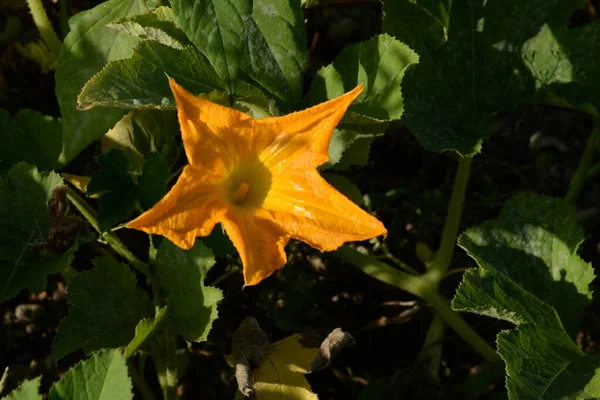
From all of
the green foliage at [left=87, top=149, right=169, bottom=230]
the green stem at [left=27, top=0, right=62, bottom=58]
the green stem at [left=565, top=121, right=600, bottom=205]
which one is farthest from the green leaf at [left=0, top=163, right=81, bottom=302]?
the green stem at [left=565, top=121, right=600, bottom=205]

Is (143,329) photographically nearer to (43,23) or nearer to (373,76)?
(373,76)

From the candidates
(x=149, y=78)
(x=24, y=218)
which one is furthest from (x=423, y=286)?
(x=24, y=218)

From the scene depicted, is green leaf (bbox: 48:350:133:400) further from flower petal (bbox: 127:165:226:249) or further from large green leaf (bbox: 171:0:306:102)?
large green leaf (bbox: 171:0:306:102)

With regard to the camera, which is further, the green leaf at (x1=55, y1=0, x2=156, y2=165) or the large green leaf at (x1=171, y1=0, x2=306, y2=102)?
the green leaf at (x1=55, y1=0, x2=156, y2=165)

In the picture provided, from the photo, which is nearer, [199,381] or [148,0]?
[148,0]

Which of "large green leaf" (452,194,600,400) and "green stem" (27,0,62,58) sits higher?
"green stem" (27,0,62,58)

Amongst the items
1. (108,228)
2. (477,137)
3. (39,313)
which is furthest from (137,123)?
(477,137)

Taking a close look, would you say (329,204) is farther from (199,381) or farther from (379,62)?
(199,381)
